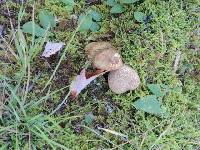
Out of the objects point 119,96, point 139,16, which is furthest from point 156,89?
point 139,16

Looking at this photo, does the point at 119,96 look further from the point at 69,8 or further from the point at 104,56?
the point at 69,8

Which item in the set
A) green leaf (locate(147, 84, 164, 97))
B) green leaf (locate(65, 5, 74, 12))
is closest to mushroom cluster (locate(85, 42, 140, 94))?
green leaf (locate(147, 84, 164, 97))

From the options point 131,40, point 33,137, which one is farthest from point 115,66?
point 33,137

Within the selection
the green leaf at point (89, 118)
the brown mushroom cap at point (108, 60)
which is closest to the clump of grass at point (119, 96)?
the green leaf at point (89, 118)

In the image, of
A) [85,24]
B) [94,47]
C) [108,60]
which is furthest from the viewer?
[85,24]

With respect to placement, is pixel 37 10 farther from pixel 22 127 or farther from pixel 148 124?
pixel 148 124
